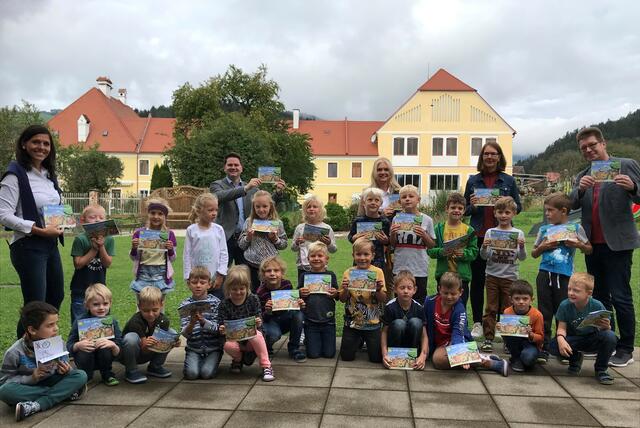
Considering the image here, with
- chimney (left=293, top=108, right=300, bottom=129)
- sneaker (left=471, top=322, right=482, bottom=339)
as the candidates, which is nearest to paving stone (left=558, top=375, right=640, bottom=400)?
sneaker (left=471, top=322, right=482, bottom=339)

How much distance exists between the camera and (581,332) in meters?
5.03

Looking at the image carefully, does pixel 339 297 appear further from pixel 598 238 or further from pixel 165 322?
pixel 598 238

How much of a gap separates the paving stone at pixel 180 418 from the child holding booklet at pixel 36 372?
2.41 ft

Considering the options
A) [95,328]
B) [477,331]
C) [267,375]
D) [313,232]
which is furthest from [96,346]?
[477,331]

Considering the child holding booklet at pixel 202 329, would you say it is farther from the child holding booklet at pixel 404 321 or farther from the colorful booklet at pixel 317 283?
the child holding booklet at pixel 404 321

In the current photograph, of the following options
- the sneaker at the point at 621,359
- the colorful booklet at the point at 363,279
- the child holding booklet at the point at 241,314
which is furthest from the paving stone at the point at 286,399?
the sneaker at the point at 621,359

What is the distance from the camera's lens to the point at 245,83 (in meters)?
44.0

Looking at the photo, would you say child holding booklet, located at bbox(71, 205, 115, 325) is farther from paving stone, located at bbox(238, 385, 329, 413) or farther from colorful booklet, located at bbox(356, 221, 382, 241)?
colorful booklet, located at bbox(356, 221, 382, 241)

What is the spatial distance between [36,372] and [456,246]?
13.4 ft

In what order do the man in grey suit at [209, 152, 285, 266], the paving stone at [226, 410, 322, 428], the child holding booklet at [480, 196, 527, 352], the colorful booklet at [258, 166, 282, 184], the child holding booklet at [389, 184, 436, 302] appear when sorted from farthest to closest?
the colorful booklet at [258, 166, 282, 184]
the man in grey suit at [209, 152, 285, 266]
the child holding booklet at [389, 184, 436, 302]
the child holding booklet at [480, 196, 527, 352]
the paving stone at [226, 410, 322, 428]

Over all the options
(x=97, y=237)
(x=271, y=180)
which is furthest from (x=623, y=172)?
(x=97, y=237)

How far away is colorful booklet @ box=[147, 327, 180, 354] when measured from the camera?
4793 mm

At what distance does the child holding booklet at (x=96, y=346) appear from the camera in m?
4.55

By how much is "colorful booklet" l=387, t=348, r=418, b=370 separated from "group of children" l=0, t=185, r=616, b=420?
0.23ft
